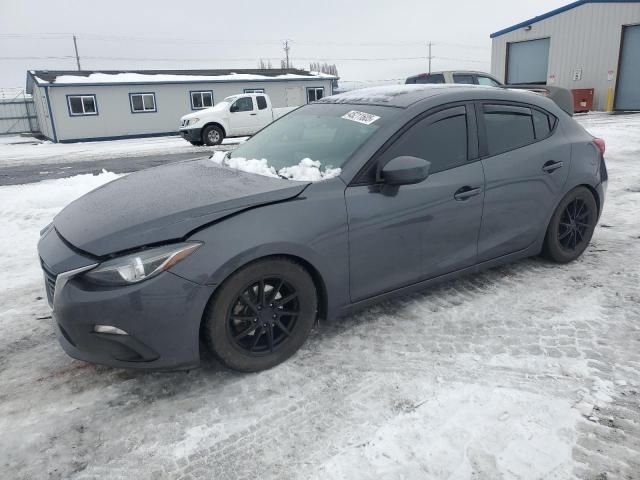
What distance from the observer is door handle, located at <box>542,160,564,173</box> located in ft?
13.0

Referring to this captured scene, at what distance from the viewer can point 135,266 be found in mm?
2445

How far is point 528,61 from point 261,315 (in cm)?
2892

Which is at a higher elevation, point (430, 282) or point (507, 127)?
point (507, 127)

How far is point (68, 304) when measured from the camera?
7.99 ft

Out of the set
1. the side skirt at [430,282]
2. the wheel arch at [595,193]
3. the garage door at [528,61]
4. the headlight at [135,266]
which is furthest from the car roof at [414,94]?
the garage door at [528,61]

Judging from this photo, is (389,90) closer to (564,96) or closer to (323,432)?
(323,432)

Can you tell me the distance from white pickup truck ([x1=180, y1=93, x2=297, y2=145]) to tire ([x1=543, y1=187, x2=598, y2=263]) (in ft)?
45.3

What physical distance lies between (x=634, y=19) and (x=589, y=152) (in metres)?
23.6

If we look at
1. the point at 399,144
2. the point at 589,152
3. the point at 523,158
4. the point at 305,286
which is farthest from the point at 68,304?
the point at 589,152

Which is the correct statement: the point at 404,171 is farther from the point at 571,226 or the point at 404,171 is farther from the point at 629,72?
the point at 629,72

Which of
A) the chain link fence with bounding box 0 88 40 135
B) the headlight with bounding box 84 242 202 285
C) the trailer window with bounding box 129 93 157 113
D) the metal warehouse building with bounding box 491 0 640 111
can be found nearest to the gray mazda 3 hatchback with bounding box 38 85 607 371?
the headlight with bounding box 84 242 202 285

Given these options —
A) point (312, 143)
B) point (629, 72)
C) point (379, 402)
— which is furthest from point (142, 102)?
point (379, 402)

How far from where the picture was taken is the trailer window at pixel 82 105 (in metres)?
24.0

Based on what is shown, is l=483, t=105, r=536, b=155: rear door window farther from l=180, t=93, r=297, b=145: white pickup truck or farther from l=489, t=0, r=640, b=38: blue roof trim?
l=489, t=0, r=640, b=38: blue roof trim
